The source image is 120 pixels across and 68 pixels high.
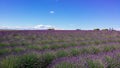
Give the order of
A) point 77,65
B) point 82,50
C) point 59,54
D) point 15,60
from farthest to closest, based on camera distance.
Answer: point 82,50
point 59,54
point 15,60
point 77,65

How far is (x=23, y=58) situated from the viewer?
512 centimetres

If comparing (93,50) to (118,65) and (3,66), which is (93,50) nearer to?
(118,65)

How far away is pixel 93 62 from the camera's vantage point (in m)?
3.91

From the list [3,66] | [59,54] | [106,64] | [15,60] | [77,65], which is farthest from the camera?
[59,54]

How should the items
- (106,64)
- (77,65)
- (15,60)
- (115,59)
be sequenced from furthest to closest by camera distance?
(15,60)
(115,59)
(106,64)
(77,65)

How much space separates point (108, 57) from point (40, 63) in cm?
197

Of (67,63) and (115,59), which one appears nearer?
(67,63)

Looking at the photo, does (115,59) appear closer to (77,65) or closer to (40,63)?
(77,65)

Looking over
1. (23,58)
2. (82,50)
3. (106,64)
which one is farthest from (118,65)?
(82,50)

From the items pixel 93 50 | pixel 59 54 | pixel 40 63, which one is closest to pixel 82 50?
pixel 93 50

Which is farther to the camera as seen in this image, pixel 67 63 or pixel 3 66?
pixel 3 66

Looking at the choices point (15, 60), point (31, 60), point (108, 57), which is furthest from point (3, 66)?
point (108, 57)

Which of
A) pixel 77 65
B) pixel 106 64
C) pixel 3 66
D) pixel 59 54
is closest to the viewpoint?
pixel 77 65

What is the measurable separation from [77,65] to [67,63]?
278mm
